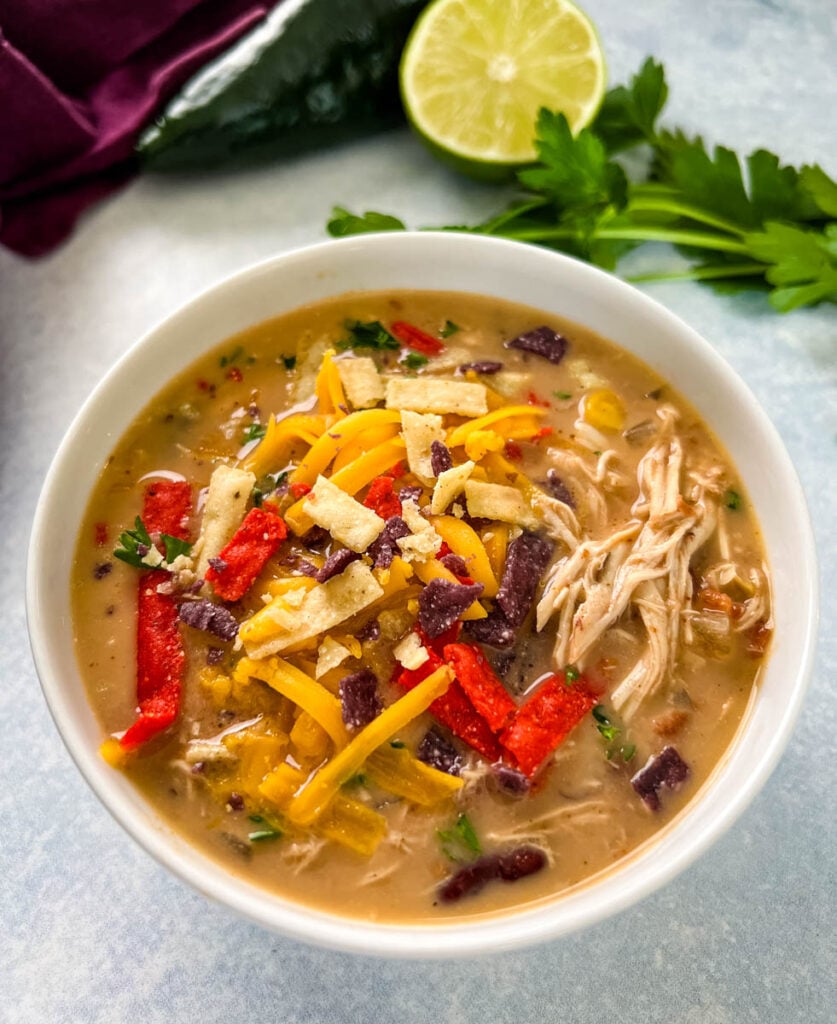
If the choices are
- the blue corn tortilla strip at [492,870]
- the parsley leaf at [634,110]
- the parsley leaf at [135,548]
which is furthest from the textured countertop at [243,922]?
the parsley leaf at [135,548]

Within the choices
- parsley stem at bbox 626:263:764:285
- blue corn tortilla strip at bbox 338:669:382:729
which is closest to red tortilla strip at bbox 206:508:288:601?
blue corn tortilla strip at bbox 338:669:382:729

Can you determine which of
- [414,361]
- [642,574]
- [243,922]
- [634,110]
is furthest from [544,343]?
[243,922]

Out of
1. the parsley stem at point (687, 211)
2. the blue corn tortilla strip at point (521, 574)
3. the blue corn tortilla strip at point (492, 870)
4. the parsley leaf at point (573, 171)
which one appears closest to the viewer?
the blue corn tortilla strip at point (492, 870)

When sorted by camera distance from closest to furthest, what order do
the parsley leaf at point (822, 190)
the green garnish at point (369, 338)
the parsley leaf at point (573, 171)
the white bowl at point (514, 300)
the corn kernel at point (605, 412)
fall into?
1. the white bowl at point (514, 300)
2. the corn kernel at point (605, 412)
3. the green garnish at point (369, 338)
4. the parsley leaf at point (573, 171)
5. the parsley leaf at point (822, 190)

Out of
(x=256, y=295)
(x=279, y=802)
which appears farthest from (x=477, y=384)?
(x=279, y=802)

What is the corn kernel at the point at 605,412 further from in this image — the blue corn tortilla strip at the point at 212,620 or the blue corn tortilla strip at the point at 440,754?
the blue corn tortilla strip at the point at 212,620

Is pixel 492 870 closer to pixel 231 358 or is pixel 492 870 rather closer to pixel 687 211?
pixel 231 358

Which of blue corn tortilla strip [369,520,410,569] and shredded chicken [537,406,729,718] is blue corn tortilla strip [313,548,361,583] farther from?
shredded chicken [537,406,729,718]

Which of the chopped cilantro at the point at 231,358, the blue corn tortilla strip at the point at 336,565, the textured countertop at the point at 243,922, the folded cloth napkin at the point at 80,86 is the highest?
the folded cloth napkin at the point at 80,86

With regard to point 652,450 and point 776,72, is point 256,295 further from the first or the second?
point 776,72
